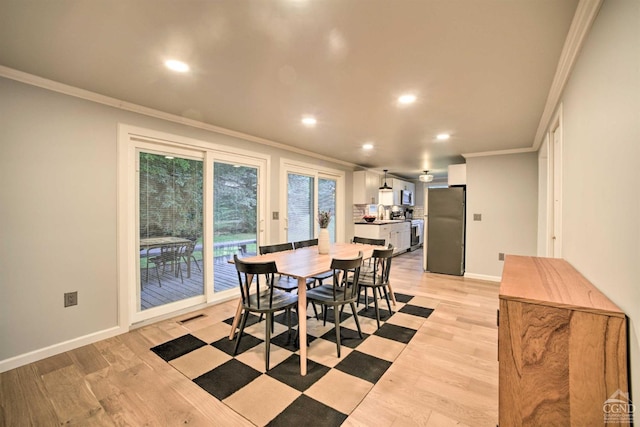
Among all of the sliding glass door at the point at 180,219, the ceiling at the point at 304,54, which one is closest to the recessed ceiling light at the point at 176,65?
the ceiling at the point at 304,54

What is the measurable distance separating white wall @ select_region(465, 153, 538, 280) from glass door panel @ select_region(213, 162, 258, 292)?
3835 millimetres

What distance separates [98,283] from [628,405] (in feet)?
11.4

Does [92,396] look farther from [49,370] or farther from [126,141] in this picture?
[126,141]

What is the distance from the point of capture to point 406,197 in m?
8.60

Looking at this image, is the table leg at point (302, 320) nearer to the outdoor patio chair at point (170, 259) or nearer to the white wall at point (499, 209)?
the outdoor patio chair at point (170, 259)

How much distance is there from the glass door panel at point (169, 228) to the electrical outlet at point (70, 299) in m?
0.55

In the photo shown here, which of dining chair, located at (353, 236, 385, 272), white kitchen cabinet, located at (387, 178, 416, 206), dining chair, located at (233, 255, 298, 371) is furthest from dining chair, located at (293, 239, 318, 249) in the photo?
white kitchen cabinet, located at (387, 178, 416, 206)

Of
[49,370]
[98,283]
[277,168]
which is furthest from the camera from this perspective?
[277,168]

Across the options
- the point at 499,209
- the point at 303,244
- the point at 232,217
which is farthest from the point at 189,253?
the point at 499,209

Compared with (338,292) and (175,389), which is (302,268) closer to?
(338,292)

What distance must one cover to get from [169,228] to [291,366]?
2073 mm

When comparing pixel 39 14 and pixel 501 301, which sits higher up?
pixel 39 14

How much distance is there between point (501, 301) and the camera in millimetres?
1116

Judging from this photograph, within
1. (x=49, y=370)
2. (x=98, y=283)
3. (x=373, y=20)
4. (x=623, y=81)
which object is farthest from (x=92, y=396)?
(x=623, y=81)
